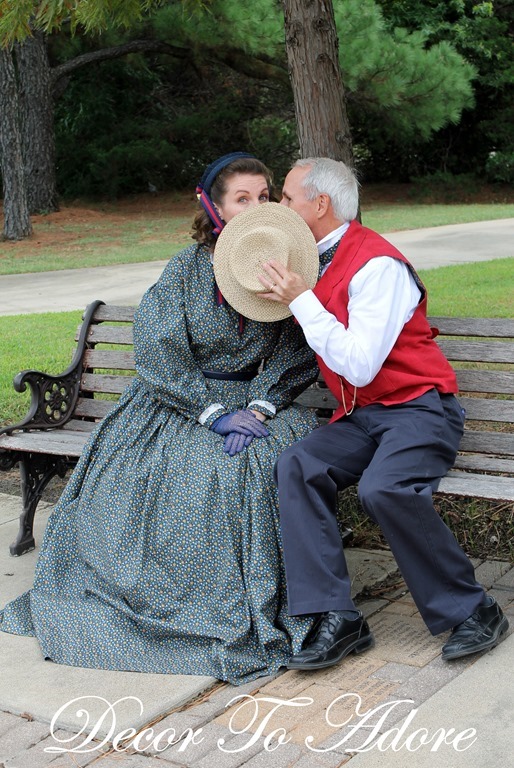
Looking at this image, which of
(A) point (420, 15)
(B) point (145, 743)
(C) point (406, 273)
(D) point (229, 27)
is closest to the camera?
(B) point (145, 743)

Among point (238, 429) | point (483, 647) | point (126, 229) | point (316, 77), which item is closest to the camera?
point (483, 647)

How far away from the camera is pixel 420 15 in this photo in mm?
24047

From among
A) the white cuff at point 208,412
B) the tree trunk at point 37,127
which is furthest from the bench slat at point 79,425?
the tree trunk at point 37,127

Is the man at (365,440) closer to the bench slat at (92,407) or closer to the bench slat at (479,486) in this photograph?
the bench slat at (479,486)

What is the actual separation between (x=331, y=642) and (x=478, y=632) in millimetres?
455

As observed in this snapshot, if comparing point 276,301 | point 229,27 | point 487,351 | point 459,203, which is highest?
point 229,27

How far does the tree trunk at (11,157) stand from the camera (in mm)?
17781

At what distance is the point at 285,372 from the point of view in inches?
148

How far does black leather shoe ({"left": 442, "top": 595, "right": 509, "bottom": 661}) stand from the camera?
10.1ft

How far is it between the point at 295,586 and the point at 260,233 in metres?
1.21

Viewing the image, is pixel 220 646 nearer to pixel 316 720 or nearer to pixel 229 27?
pixel 316 720

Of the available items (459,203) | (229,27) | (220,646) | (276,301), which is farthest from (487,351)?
(459,203)

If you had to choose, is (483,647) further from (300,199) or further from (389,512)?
(300,199)

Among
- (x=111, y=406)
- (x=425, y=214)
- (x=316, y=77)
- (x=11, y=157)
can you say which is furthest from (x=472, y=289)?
(x=425, y=214)
